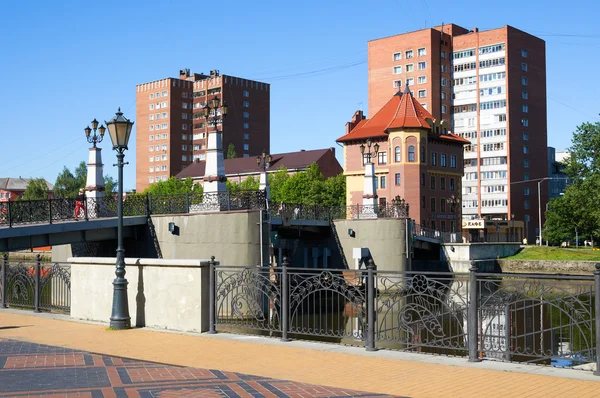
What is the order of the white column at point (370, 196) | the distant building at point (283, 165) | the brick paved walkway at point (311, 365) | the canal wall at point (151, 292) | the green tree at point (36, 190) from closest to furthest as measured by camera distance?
the brick paved walkway at point (311, 365) < the canal wall at point (151, 292) < the white column at point (370, 196) < the green tree at point (36, 190) < the distant building at point (283, 165)

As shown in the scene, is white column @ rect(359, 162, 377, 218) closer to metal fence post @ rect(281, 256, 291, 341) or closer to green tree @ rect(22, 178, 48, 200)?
metal fence post @ rect(281, 256, 291, 341)

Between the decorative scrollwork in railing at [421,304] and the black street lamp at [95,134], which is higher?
the black street lamp at [95,134]

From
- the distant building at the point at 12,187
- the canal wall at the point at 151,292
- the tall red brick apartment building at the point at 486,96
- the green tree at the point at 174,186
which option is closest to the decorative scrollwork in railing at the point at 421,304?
the canal wall at the point at 151,292

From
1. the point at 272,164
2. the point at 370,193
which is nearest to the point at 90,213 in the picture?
the point at 370,193

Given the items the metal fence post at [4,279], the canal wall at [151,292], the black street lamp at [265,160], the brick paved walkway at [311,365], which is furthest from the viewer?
the black street lamp at [265,160]

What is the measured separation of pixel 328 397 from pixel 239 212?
22.1 m

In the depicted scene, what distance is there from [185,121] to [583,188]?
A: 81292 mm

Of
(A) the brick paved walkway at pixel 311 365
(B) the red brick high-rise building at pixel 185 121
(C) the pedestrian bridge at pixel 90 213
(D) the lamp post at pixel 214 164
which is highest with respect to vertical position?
(B) the red brick high-rise building at pixel 185 121

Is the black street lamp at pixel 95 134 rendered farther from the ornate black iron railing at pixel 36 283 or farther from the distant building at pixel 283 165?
the distant building at pixel 283 165

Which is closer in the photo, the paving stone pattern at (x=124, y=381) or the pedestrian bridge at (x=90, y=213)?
the paving stone pattern at (x=124, y=381)

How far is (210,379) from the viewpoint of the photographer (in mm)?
9852

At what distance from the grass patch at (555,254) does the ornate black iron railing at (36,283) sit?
52.6 m

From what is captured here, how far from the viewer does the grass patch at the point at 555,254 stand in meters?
64.6

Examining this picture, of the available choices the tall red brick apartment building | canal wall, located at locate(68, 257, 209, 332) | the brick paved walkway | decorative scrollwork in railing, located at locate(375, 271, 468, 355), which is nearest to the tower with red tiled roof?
the tall red brick apartment building
